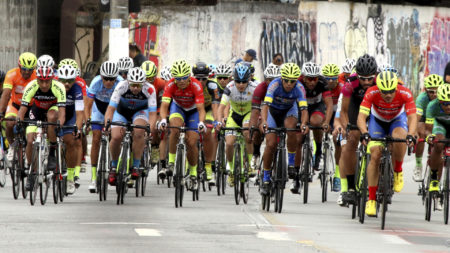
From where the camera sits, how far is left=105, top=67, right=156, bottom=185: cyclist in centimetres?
1831

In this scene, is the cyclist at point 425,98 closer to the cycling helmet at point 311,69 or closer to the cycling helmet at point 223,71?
the cycling helmet at point 311,69

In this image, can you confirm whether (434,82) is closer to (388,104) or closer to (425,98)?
(425,98)

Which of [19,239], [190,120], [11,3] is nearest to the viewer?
[19,239]

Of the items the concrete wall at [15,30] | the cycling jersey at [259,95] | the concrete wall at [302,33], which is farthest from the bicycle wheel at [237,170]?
the concrete wall at [302,33]

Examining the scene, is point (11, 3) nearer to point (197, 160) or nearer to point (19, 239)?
point (197, 160)

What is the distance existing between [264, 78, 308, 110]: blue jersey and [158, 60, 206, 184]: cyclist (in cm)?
100

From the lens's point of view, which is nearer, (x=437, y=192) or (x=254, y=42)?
(x=437, y=192)

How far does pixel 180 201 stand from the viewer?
57.5 feet

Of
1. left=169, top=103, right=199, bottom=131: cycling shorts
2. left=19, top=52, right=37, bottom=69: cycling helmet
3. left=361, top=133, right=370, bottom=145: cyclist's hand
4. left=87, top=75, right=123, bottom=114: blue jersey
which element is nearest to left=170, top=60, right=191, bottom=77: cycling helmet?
left=169, top=103, right=199, bottom=131: cycling shorts

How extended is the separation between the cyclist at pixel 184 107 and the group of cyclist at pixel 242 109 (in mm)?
14

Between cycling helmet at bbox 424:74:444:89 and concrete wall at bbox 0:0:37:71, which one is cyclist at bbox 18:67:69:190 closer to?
cycling helmet at bbox 424:74:444:89

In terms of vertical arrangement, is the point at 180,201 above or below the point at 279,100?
below

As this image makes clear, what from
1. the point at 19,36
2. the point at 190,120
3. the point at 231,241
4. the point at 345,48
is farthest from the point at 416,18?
the point at 231,241

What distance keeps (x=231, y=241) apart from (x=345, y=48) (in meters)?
30.4
